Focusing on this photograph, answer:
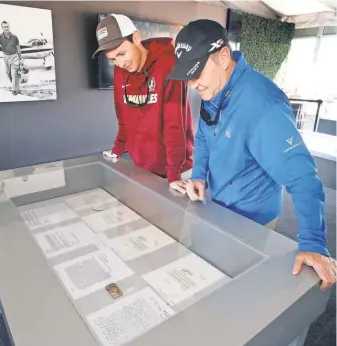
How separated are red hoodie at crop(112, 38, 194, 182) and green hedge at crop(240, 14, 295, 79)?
4562mm

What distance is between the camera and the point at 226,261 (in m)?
0.91

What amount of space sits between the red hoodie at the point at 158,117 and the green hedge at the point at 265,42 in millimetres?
4562

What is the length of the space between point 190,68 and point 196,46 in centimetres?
7

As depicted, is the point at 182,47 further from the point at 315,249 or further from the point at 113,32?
the point at 315,249

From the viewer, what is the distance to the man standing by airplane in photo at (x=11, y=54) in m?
3.01

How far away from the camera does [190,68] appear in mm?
905

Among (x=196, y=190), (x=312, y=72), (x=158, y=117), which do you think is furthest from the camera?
(x=312, y=72)

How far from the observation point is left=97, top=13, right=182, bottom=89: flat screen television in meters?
3.64

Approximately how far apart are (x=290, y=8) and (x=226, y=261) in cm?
617

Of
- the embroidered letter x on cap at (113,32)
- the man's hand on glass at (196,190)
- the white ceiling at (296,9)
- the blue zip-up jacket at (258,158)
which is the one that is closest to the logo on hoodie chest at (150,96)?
the embroidered letter x on cap at (113,32)

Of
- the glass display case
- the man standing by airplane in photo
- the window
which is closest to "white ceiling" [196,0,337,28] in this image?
the window

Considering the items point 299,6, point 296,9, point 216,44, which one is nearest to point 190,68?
point 216,44

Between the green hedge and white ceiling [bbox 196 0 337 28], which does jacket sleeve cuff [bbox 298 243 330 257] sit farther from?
the green hedge

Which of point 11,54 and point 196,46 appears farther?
point 11,54
